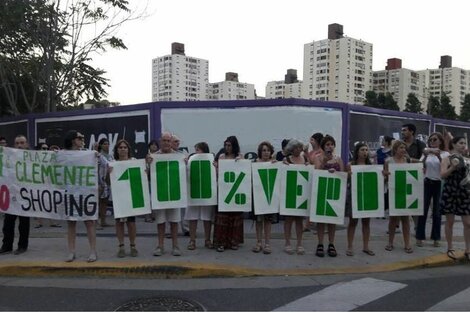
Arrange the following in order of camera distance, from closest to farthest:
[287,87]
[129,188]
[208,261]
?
[208,261]
[129,188]
[287,87]

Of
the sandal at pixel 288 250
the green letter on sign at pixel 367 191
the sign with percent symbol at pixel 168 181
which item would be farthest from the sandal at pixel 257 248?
the green letter on sign at pixel 367 191

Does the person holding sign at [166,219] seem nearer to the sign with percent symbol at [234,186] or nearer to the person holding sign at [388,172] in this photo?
the sign with percent symbol at [234,186]

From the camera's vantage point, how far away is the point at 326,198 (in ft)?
23.9

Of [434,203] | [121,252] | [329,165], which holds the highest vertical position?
[329,165]

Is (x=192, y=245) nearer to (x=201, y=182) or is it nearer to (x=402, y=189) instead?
(x=201, y=182)

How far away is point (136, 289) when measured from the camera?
572 centimetres

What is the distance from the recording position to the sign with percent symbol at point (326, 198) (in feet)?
23.9

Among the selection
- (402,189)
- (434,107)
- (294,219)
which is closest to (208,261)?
(294,219)

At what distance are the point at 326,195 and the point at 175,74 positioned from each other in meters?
35.8

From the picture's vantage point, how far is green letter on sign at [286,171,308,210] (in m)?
7.37

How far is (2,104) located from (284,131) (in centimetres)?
1594

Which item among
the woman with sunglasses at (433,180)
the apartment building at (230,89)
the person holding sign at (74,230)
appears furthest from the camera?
the apartment building at (230,89)

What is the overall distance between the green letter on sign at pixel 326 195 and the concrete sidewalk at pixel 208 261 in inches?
26.1

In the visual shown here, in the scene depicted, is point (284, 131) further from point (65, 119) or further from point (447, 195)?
point (65, 119)
